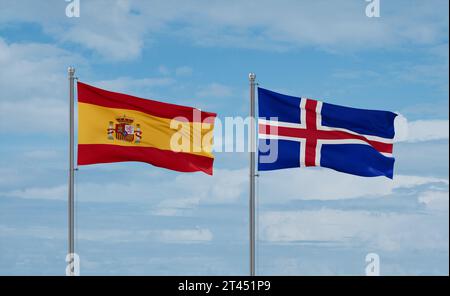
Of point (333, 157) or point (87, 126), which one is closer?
point (87, 126)

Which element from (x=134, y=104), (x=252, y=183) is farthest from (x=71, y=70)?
(x=252, y=183)

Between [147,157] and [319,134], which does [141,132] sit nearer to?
[147,157]

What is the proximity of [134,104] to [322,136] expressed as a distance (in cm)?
548

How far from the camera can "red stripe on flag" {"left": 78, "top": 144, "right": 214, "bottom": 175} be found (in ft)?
65.6

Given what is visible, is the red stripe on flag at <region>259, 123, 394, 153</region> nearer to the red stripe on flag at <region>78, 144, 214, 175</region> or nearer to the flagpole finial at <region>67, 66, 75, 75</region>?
the red stripe on flag at <region>78, 144, 214, 175</region>

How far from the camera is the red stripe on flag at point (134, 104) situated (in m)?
20.3
